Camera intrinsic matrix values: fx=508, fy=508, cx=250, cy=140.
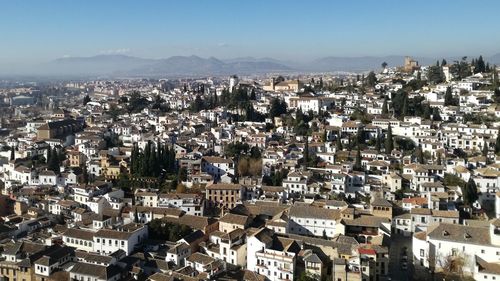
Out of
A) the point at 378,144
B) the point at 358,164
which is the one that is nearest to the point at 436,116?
the point at 378,144

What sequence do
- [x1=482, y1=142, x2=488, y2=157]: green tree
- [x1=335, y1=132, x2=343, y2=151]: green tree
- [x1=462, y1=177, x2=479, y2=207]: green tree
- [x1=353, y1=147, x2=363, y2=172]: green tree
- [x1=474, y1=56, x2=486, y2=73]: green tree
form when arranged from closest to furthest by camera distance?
[x1=462, y1=177, x2=479, y2=207]: green tree < [x1=353, y1=147, x2=363, y2=172]: green tree < [x1=482, y1=142, x2=488, y2=157]: green tree < [x1=335, y1=132, x2=343, y2=151]: green tree < [x1=474, y1=56, x2=486, y2=73]: green tree

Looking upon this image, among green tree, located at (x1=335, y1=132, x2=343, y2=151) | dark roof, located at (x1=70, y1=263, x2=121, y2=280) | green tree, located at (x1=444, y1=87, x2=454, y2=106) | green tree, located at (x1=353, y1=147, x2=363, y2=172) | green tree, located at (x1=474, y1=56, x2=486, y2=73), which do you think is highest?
A: green tree, located at (x1=474, y1=56, x2=486, y2=73)

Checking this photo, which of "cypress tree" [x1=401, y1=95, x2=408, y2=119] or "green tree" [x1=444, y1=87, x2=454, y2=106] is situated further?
"green tree" [x1=444, y1=87, x2=454, y2=106]

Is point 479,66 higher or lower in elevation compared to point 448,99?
higher

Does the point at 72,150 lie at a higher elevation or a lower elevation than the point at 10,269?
higher

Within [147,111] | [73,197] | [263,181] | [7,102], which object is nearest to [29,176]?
[73,197]

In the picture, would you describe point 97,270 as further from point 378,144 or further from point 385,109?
point 385,109

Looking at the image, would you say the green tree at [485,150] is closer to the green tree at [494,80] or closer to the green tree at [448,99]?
the green tree at [448,99]

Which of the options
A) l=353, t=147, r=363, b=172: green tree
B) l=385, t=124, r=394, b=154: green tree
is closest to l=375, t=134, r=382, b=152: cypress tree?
l=385, t=124, r=394, b=154: green tree

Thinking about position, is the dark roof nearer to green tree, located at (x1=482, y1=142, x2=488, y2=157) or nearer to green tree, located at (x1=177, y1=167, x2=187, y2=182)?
green tree, located at (x1=177, y1=167, x2=187, y2=182)

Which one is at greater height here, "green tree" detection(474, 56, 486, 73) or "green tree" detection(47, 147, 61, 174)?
"green tree" detection(474, 56, 486, 73)

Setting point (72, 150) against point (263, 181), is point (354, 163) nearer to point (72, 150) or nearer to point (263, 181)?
point (263, 181)
